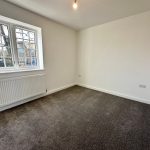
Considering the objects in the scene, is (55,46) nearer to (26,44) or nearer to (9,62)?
(26,44)

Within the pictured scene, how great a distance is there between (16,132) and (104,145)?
57.3 inches

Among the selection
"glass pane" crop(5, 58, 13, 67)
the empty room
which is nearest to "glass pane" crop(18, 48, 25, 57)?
the empty room

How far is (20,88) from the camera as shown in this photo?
2.33 m

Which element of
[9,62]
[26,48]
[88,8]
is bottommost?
[9,62]

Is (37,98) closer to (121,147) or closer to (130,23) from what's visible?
(121,147)

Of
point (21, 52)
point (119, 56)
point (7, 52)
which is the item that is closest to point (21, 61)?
point (21, 52)

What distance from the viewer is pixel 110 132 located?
1.62 meters

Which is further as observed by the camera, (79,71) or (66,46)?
(79,71)

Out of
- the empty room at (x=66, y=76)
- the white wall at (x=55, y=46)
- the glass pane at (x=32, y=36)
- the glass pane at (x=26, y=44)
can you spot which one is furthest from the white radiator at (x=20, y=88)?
the glass pane at (x=32, y=36)

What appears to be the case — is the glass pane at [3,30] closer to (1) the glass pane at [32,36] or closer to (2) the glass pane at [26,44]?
(2) the glass pane at [26,44]

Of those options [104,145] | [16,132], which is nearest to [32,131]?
[16,132]

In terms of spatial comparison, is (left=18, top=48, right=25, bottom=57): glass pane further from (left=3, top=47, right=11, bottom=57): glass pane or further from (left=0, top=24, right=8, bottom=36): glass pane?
(left=0, top=24, right=8, bottom=36): glass pane

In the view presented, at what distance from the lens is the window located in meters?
2.26

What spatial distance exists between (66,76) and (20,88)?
1.82 metres
